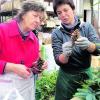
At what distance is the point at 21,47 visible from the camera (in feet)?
11.0

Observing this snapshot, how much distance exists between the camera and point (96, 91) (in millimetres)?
2559

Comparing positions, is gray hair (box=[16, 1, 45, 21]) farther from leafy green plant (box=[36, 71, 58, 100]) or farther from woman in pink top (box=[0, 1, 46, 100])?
leafy green plant (box=[36, 71, 58, 100])

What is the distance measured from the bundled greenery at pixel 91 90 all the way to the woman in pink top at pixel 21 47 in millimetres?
741

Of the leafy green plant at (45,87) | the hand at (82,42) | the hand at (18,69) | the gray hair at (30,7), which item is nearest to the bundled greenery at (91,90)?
the hand at (82,42)

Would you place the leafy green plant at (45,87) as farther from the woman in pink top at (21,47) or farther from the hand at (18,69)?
the hand at (18,69)

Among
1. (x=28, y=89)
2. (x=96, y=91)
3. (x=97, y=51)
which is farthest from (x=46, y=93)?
(x=96, y=91)

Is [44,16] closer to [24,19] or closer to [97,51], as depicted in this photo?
[24,19]

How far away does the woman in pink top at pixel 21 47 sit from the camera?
10.6 feet

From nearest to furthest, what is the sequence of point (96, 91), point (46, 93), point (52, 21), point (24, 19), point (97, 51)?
point (96, 91) → point (97, 51) → point (24, 19) → point (46, 93) → point (52, 21)

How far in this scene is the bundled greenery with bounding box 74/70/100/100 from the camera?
2.47 metres

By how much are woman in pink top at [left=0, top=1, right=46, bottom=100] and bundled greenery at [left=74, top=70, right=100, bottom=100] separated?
741mm

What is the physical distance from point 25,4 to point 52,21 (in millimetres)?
8251

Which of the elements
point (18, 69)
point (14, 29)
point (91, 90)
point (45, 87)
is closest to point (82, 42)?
point (91, 90)

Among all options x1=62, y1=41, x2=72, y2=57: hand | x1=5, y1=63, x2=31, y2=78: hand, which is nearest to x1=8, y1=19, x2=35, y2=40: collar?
x1=5, y1=63, x2=31, y2=78: hand
